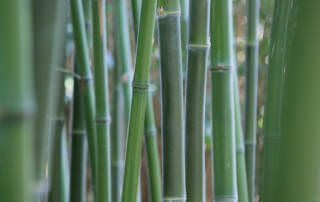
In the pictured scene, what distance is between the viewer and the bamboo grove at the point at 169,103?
0.75 feet

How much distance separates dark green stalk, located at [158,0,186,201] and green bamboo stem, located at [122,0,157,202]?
0.03 meters

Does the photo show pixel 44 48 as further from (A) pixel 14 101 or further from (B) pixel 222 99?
(B) pixel 222 99

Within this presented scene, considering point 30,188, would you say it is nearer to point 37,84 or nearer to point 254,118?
point 37,84

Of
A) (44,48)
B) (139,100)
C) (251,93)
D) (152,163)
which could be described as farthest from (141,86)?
(251,93)

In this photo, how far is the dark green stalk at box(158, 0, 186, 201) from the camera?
1.91 feet

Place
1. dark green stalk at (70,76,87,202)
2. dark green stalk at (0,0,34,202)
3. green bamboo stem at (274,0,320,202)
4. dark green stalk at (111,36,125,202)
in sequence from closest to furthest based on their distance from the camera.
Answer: dark green stalk at (0,0,34,202), green bamboo stem at (274,0,320,202), dark green stalk at (70,76,87,202), dark green stalk at (111,36,125,202)

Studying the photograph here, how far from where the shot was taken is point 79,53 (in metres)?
0.82

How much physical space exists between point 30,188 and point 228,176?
0.39 metres

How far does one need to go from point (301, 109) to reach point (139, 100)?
0.26 metres

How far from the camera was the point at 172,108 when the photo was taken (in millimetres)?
593

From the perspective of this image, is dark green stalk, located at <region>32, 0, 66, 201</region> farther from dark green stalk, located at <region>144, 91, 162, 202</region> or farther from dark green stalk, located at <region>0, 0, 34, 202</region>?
dark green stalk, located at <region>144, 91, 162, 202</region>

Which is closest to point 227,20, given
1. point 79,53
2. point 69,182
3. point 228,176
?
point 228,176

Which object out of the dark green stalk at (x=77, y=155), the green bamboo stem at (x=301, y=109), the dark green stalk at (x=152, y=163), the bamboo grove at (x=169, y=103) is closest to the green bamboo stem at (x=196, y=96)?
the bamboo grove at (x=169, y=103)

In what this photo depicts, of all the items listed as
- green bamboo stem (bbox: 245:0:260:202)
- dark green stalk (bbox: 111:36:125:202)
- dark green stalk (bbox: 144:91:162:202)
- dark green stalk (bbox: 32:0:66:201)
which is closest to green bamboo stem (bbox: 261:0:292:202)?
dark green stalk (bbox: 32:0:66:201)
